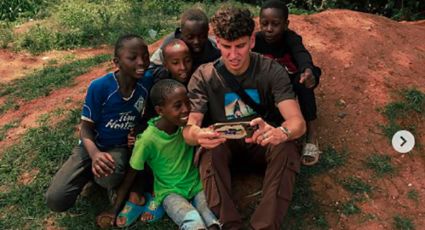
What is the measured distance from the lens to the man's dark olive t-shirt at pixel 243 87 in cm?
306

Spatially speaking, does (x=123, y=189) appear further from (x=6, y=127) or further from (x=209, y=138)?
(x=6, y=127)

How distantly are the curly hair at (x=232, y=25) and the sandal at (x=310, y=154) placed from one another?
3.56 feet

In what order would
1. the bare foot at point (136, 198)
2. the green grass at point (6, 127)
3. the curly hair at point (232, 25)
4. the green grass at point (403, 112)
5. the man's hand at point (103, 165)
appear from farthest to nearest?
1. the green grass at point (6, 127)
2. the green grass at point (403, 112)
3. the bare foot at point (136, 198)
4. the man's hand at point (103, 165)
5. the curly hair at point (232, 25)

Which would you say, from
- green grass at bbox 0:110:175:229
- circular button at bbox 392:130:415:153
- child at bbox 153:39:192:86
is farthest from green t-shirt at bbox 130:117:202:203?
circular button at bbox 392:130:415:153

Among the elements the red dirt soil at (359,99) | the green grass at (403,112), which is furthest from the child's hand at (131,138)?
the green grass at (403,112)

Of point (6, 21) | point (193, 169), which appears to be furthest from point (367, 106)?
point (6, 21)

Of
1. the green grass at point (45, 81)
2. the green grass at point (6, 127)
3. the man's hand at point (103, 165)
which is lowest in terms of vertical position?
the green grass at point (45, 81)

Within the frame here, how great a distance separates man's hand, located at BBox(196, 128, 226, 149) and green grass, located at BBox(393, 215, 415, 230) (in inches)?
56.1

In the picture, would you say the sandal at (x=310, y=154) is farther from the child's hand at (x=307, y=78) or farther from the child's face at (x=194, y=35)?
the child's face at (x=194, y=35)

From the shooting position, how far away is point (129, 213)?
130 inches

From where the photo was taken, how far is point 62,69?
236 inches

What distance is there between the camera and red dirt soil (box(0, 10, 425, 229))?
340cm

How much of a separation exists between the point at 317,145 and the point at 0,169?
8.68 feet

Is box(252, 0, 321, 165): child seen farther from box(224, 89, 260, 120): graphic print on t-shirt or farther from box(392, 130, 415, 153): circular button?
box(392, 130, 415, 153): circular button
